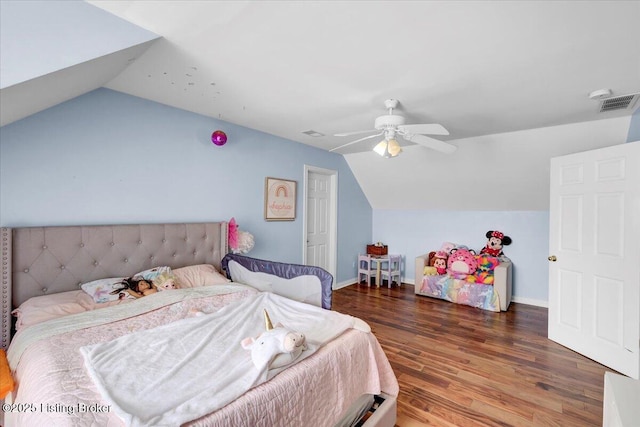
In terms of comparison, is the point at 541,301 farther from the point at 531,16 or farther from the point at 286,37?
the point at 286,37

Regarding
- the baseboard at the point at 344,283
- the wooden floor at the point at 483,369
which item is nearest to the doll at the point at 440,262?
the wooden floor at the point at 483,369

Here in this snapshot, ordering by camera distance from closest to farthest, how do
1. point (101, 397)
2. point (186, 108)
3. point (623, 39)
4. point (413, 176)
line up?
1. point (101, 397)
2. point (623, 39)
3. point (186, 108)
4. point (413, 176)

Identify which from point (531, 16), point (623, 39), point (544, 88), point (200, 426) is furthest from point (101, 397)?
point (544, 88)

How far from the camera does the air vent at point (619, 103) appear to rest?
7.82 ft

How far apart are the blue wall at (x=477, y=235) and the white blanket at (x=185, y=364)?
3.82 meters

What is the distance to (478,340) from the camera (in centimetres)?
307

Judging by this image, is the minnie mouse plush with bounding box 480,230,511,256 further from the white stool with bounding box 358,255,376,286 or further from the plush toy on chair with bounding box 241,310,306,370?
the plush toy on chair with bounding box 241,310,306,370

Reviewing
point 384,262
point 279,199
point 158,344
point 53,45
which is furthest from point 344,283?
point 53,45

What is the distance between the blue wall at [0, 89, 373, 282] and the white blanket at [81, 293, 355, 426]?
136 cm

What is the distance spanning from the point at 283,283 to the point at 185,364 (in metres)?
1.14

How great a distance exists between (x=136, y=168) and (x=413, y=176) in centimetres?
375

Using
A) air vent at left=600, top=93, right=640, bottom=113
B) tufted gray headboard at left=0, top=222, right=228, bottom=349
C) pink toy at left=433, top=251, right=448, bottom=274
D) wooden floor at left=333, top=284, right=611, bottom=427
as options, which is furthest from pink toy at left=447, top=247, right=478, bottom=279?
tufted gray headboard at left=0, top=222, right=228, bottom=349

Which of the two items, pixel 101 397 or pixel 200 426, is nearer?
pixel 200 426

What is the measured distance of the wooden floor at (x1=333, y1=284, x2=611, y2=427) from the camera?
6.45 feet
